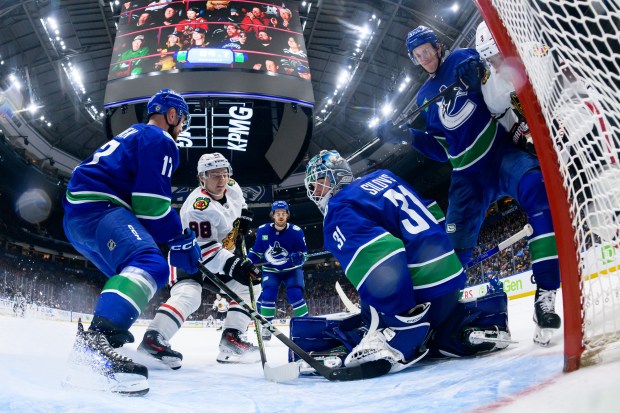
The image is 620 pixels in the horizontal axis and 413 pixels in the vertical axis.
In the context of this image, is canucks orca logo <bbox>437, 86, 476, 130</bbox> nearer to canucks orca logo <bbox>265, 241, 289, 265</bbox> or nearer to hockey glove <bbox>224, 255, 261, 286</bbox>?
hockey glove <bbox>224, 255, 261, 286</bbox>

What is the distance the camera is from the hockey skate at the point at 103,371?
1500mm

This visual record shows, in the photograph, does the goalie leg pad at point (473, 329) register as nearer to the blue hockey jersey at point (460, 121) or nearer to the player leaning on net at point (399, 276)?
the player leaning on net at point (399, 276)

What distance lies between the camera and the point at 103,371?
1.52m

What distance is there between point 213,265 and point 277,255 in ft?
8.28

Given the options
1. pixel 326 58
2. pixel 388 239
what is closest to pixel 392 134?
pixel 388 239

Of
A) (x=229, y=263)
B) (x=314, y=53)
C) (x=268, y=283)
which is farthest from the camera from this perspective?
(x=314, y=53)

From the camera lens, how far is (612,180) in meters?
1.18

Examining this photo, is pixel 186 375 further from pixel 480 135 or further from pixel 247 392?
pixel 480 135

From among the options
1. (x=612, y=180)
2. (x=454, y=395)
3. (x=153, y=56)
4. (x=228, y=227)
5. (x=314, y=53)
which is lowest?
(x=454, y=395)

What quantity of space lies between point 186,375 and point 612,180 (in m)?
1.89

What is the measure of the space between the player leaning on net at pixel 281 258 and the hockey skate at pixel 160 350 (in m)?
2.81

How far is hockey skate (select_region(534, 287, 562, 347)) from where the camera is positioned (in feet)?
5.79

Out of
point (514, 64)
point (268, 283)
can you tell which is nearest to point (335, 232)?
point (514, 64)

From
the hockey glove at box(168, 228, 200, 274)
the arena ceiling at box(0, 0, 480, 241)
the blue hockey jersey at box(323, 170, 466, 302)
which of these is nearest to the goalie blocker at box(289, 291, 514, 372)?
the blue hockey jersey at box(323, 170, 466, 302)
